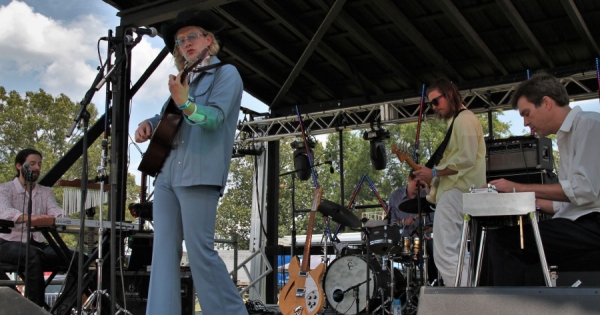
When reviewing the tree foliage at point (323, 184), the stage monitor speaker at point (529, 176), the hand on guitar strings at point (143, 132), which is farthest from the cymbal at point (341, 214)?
the tree foliage at point (323, 184)

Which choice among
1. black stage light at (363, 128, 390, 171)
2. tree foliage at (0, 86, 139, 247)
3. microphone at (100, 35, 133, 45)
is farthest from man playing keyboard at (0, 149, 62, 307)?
tree foliage at (0, 86, 139, 247)

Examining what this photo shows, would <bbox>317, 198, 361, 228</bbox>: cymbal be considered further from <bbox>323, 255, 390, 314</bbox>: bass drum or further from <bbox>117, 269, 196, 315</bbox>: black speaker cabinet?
<bbox>117, 269, 196, 315</bbox>: black speaker cabinet

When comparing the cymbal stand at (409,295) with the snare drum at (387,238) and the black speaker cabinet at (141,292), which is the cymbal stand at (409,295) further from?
the black speaker cabinet at (141,292)

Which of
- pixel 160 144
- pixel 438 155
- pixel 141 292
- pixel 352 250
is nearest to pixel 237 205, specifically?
pixel 352 250

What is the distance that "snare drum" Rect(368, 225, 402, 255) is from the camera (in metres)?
6.05

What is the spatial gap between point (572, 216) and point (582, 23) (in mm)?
5032

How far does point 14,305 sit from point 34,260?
313 cm

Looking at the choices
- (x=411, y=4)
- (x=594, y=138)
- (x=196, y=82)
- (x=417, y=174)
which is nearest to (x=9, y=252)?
(x=196, y=82)

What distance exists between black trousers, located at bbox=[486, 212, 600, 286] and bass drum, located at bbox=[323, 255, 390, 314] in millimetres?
3166

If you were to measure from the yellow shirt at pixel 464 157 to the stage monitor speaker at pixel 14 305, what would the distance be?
304cm

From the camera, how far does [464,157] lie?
4.18 m

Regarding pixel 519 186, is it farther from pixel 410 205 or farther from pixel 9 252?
pixel 9 252

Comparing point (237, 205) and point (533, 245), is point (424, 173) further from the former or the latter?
point (237, 205)

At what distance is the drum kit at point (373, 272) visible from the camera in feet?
19.8
